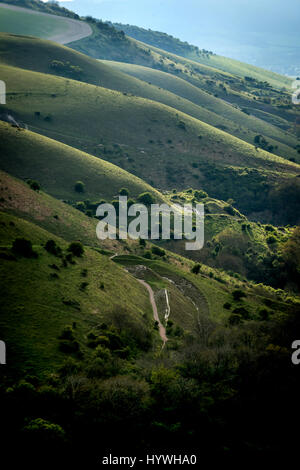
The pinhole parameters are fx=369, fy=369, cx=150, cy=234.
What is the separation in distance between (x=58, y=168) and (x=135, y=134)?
50.2 metres

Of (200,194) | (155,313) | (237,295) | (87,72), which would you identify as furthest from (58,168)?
(87,72)

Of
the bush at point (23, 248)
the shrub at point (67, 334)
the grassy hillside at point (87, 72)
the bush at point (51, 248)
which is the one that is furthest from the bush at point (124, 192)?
the grassy hillside at point (87, 72)

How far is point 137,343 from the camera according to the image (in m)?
45.7

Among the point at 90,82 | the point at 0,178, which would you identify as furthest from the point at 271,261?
the point at 90,82

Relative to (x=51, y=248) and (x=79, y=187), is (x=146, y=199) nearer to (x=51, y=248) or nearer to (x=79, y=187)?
(x=79, y=187)

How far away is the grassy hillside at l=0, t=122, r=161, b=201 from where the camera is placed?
99125 millimetres

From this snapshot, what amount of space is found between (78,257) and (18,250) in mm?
12132

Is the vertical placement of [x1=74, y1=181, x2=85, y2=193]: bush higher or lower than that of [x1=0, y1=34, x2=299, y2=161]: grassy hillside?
lower

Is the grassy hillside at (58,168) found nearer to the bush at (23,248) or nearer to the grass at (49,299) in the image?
the grass at (49,299)

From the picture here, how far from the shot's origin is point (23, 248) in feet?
163

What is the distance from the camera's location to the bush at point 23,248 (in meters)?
49.2

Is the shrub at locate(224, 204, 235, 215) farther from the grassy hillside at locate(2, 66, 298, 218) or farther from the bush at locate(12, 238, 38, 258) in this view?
the bush at locate(12, 238, 38, 258)

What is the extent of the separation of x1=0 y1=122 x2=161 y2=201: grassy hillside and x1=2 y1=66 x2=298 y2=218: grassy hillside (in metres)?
19.0

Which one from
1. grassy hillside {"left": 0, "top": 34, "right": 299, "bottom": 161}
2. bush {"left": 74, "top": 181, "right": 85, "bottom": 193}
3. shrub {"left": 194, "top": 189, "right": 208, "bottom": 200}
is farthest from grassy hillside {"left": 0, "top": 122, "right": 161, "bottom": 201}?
grassy hillside {"left": 0, "top": 34, "right": 299, "bottom": 161}
